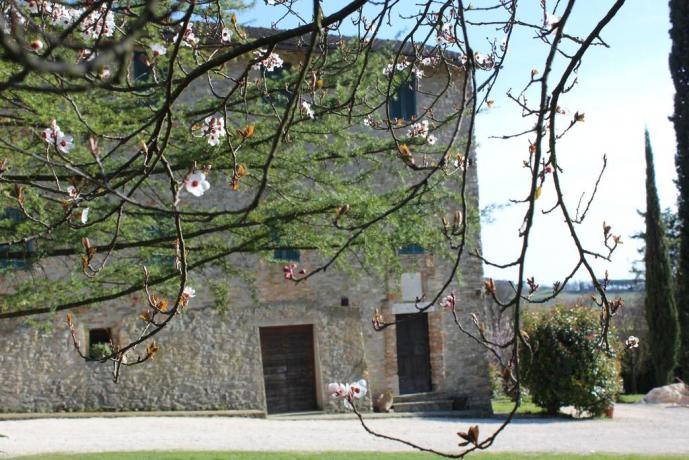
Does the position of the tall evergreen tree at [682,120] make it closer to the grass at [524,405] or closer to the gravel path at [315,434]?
the grass at [524,405]

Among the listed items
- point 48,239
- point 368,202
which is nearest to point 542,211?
point 368,202

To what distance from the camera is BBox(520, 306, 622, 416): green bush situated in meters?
16.6

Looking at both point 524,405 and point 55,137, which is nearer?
point 55,137

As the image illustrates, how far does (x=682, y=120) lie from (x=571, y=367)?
30.0ft

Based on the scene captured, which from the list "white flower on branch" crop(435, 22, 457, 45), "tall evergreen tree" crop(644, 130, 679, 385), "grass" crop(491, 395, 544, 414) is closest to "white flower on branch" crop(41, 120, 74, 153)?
"white flower on branch" crop(435, 22, 457, 45)

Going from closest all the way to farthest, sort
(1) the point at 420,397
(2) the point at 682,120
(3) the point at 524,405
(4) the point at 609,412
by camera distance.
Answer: (4) the point at 609,412 → (1) the point at 420,397 → (3) the point at 524,405 → (2) the point at 682,120

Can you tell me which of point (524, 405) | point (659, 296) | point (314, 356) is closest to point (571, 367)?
point (524, 405)

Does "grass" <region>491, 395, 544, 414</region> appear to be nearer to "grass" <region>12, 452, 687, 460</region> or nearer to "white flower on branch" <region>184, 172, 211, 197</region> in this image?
"grass" <region>12, 452, 687, 460</region>

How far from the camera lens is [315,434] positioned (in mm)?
14023

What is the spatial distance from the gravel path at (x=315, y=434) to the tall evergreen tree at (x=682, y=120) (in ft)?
23.0

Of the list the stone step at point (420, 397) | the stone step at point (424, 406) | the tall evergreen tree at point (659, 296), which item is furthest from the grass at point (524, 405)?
the tall evergreen tree at point (659, 296)

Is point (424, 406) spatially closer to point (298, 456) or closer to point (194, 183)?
point (298, 456)

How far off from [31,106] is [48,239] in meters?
1.09

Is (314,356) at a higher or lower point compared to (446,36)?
lower
